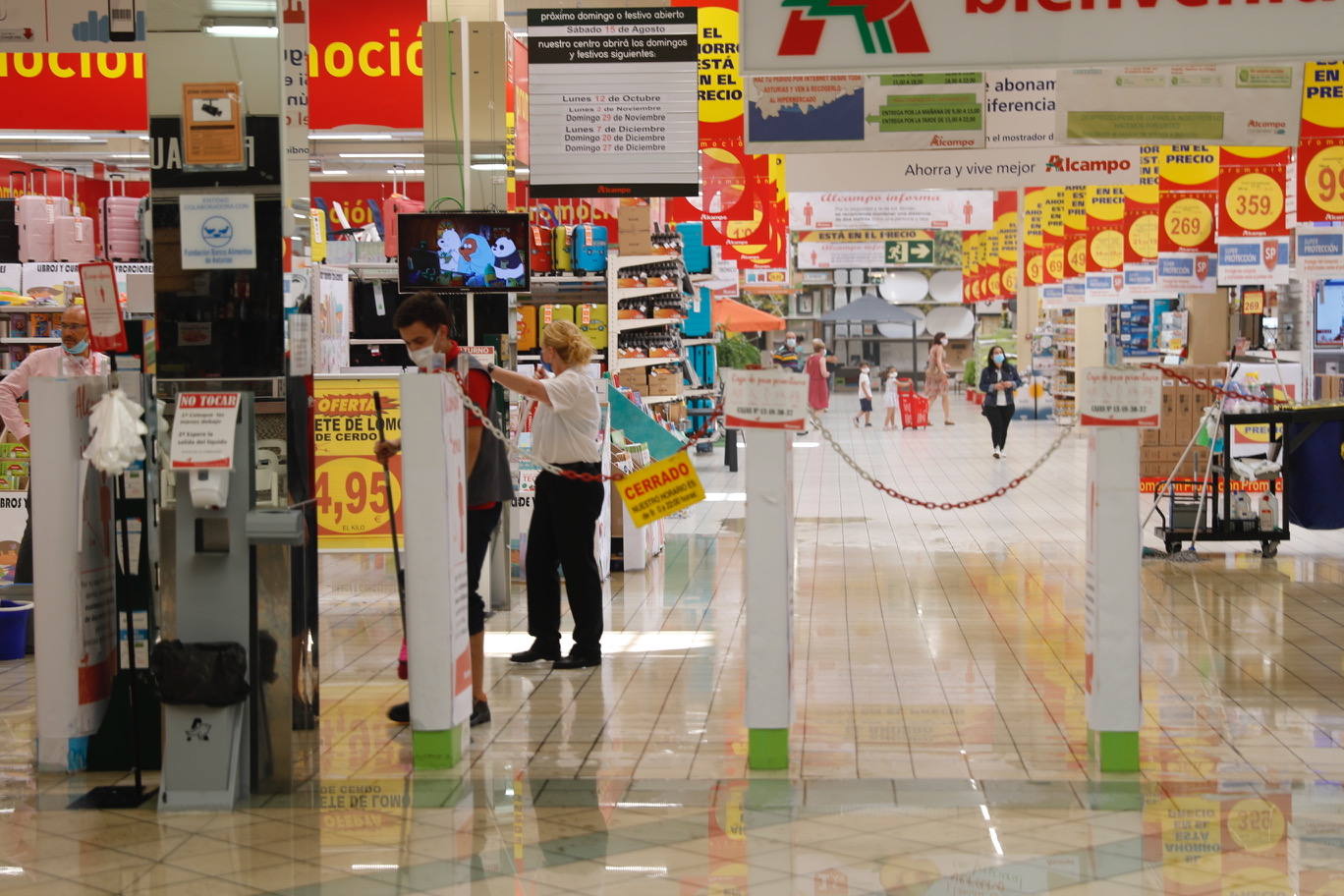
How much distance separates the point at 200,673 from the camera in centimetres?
502

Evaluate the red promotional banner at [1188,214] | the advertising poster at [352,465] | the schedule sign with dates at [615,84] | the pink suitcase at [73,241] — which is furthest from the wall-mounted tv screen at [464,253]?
the red promotional banner at [1188,214]

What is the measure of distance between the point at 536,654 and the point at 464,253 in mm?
2410

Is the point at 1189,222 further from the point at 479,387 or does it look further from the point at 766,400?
the point at 766,400

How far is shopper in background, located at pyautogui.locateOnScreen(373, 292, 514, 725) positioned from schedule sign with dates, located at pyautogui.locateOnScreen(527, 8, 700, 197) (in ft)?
10.7

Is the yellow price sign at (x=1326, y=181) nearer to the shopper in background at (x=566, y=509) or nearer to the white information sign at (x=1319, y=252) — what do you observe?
the white information sign at (x=1319, y=252)

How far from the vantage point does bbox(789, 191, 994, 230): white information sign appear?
24.8m

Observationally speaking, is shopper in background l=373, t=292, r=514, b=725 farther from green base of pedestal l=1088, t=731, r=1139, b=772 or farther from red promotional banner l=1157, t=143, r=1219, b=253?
red promotional banner l=1157, t=143, r=1219, b=253

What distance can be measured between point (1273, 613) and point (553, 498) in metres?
4.08

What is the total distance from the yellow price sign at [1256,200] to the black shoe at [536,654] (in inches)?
413

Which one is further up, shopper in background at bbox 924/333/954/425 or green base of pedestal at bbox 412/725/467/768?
shopper in background at bbox 924/333/954/425

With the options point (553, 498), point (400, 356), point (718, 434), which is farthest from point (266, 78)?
point (718, 434)

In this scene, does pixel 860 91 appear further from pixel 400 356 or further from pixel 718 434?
pixel 718 434

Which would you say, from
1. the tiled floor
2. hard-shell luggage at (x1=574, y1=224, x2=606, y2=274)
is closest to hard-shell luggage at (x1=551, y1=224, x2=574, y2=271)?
hard-shell luggage at (x1=574, y1=224, x2=606, y2=274)

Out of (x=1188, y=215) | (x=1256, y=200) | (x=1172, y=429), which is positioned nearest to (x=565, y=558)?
(x=1172, y=429)
